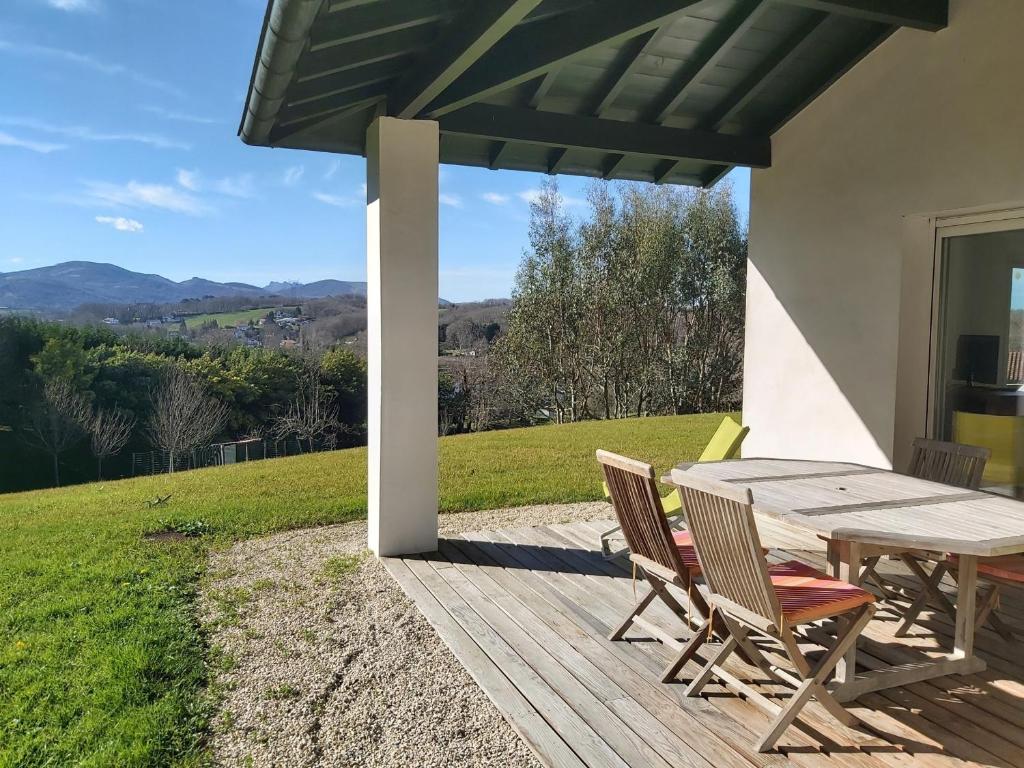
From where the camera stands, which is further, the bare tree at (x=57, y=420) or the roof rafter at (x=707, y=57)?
the bare tree at (x=57, y=420)

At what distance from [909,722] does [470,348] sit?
63.1ft

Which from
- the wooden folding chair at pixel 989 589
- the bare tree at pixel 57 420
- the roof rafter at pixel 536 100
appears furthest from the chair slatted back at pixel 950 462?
the bare tree at pixel 57 420

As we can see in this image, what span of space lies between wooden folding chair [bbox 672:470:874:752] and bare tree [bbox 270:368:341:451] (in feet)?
73.0

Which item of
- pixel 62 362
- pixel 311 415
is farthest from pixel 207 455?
pixel 62 362

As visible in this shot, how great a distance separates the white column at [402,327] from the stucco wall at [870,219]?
120 inches

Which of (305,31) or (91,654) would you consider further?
(91,654)

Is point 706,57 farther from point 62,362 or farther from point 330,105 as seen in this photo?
point 62,362

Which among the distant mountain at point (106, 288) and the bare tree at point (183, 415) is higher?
the distant mountain at point (106, 288)

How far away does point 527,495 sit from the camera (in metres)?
7.48

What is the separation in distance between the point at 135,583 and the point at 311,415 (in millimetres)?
19672

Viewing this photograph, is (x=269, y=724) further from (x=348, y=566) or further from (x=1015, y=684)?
(x=1015, y=684)

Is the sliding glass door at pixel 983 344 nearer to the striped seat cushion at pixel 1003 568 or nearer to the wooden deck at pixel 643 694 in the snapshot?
the wooden deck at pixel 643 694

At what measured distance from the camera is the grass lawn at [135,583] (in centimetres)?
274

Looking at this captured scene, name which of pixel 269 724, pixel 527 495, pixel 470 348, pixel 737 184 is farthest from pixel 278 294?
pixel 269 724
